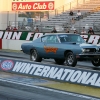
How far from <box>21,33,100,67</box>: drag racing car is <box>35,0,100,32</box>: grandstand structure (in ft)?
50.5

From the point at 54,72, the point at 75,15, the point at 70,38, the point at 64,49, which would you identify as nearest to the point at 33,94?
the point at 54,72

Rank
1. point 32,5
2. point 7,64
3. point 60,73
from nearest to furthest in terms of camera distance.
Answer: point 60,73 → point 7,64 → point 32,5

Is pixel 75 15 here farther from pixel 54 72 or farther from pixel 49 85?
pixel 49 85

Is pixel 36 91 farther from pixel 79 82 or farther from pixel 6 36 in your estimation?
pixel 6 36

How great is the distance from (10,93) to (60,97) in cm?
164

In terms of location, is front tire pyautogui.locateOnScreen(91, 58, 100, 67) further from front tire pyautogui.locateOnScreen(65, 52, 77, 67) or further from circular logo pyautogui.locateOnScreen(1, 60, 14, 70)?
circular logo pyautogui.locateOnScreen(1, 60, 14, 70)

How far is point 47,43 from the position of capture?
1925cm

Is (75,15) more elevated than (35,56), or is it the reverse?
(75,15)

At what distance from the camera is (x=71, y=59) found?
58.0ft

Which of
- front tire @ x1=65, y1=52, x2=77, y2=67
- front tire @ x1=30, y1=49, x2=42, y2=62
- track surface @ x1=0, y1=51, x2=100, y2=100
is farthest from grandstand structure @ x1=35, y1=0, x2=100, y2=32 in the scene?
track surface @ x1=0, y1=51, x2=100, y2=100

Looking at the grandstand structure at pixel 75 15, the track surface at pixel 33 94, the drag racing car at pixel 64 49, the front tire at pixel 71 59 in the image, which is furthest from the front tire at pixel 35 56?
the grandstand structure at pixel 75 15

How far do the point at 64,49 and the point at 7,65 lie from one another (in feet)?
9.18

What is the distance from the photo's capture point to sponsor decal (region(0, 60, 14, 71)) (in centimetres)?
1666

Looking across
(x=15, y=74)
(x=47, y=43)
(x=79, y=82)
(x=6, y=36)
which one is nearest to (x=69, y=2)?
(x=6, y=36)
